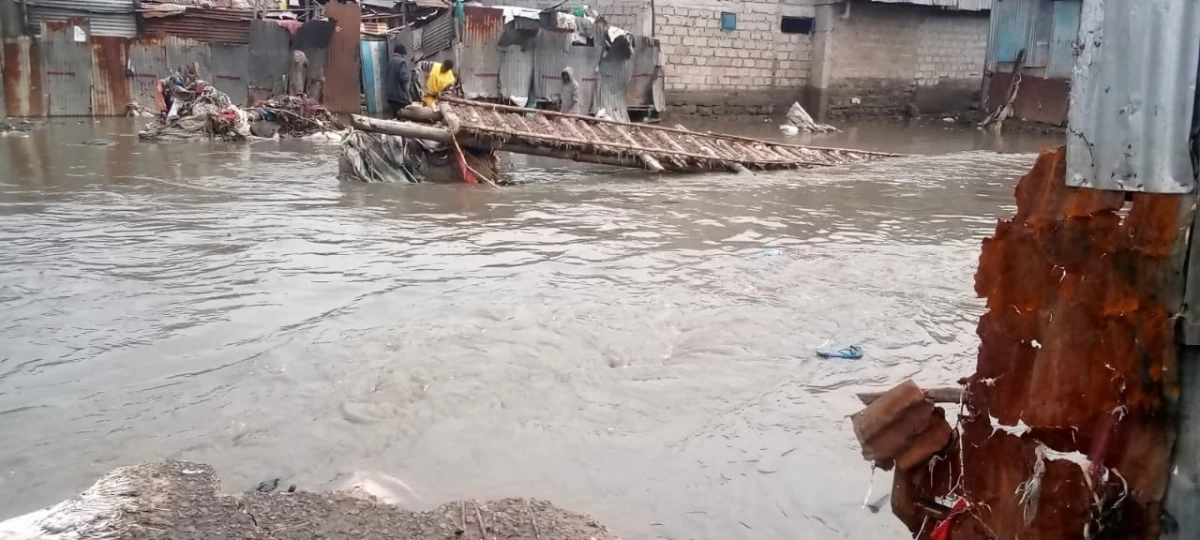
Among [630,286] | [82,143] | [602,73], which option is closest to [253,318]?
[630,286]

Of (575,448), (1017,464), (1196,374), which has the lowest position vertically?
(575,448)

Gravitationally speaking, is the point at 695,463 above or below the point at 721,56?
below

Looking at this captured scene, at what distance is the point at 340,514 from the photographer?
3039 millimetres

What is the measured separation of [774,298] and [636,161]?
6.00 metres

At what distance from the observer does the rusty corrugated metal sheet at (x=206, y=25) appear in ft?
60.0

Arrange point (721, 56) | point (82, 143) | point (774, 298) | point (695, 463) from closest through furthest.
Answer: point (695, 463) → point (774, 298) → point (82, 143) → point (721, 56)

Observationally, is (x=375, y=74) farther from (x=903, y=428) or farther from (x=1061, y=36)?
(x=903, y=428)

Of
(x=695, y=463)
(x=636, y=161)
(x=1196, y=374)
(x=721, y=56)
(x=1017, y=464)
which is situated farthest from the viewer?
(x=721, y=56)

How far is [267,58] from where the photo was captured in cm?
1889

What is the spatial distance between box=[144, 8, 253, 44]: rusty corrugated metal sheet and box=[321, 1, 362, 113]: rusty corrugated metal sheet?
1.82 m

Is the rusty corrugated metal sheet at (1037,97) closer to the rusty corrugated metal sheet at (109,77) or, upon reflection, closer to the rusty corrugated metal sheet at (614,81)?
the rusty corrugated metal sheet at (614,81)

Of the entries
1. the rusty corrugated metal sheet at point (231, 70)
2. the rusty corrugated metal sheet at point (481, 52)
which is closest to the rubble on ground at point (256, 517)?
the rusty corrugated metal sheet at point (481, 52)

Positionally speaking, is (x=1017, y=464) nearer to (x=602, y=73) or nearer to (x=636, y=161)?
(x=636, y=161)

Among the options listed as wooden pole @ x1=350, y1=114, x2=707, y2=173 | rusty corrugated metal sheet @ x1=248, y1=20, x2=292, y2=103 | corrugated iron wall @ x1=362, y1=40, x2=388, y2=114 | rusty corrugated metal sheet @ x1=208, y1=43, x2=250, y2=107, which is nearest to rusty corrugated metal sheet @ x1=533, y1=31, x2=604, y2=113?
corrugated iron wall @ x1=362, y1=40, x2=388, y2=114
